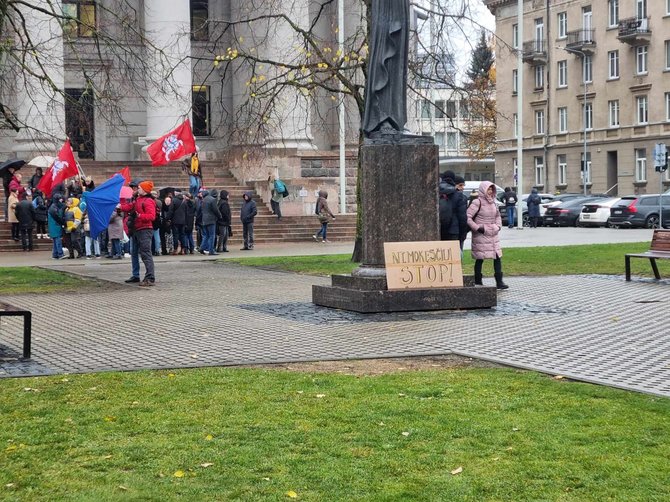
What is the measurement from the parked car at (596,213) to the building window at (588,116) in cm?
2752

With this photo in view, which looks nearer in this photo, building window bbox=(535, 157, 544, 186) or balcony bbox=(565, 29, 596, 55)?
balcony bbox=(565, 29, 596, 55)

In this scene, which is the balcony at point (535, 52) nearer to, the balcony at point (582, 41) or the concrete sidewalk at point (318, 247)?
the balcony at point (582, 41)

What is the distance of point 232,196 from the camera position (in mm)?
45938

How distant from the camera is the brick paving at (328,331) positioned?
11305 mm

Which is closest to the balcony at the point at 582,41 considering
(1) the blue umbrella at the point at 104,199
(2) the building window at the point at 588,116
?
(2) the building window at the point at 588,116

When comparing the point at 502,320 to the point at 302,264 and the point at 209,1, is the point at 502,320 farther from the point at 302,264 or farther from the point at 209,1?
the point at 209,1

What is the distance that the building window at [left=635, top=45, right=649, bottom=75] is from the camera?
78000mm

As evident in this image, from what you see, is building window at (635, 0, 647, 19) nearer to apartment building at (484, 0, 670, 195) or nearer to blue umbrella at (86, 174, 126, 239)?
apartment building at (484, 0, 670, 195)

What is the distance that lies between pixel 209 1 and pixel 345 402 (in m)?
49.5

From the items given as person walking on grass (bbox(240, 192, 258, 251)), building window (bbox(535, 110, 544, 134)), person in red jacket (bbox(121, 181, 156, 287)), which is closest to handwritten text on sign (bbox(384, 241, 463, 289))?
person in red jacket (bbox(121, 181, 156, 287))

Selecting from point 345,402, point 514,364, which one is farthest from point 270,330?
point 345,402

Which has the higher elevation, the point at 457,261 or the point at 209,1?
the point at 209,1

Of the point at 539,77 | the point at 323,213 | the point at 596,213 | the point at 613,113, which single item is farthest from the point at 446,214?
the point at 539,77

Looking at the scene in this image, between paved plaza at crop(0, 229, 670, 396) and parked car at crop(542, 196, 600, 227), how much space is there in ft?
120
